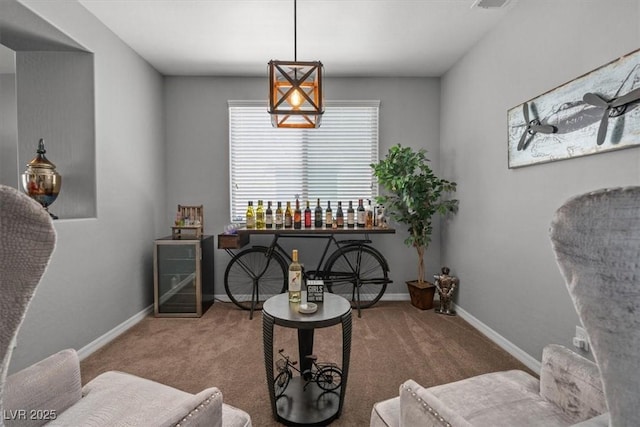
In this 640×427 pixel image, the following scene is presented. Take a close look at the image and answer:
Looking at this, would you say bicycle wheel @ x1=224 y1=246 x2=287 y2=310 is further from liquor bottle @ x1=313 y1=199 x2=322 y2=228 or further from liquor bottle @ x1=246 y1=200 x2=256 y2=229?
liquor bottle @ x1=313 y1=199 x2=322 y2=228

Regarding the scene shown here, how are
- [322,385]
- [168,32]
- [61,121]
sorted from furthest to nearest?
[168,32]
[61,121]
[322,385]

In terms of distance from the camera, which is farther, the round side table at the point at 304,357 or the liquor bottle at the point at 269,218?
the liquor bottle at the point at 269,218

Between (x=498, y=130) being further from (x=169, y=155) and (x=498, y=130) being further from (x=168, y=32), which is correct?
(x=169, y=155)

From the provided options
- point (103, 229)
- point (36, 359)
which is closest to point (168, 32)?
point (103, 229)

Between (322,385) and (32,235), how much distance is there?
1915 mm

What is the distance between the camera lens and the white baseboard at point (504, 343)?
230 centimetres

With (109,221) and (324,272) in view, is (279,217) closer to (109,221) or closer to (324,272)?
(324,272)

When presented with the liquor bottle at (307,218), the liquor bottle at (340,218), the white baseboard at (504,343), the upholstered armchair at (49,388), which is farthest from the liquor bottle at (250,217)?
the white baseboard at (504,343)

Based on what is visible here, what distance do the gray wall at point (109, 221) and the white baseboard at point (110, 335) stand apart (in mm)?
38

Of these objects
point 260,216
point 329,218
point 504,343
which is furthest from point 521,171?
point 260,216

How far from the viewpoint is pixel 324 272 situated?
12.4 feet

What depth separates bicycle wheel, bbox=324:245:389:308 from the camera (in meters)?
3.75

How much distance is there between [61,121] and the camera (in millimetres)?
2576

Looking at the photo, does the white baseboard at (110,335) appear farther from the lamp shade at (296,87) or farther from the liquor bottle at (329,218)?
the lamp shade at (296,87)
